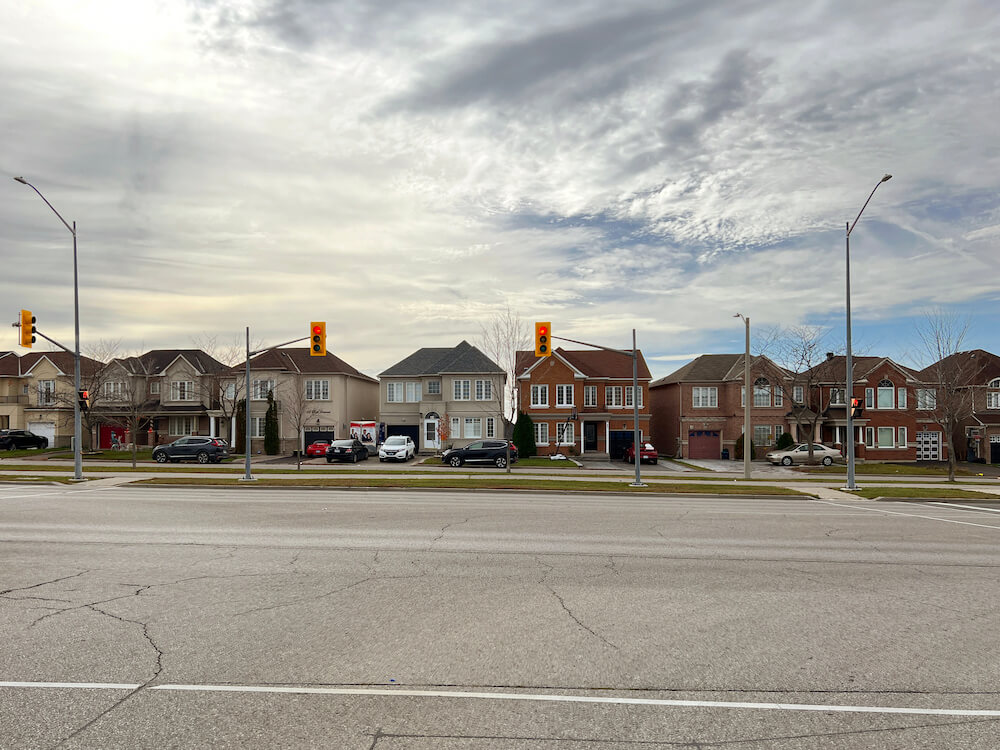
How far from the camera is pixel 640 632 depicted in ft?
26.0

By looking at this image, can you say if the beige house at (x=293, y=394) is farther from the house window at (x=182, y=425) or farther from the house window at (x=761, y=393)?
the house window at (x=761, y=393)

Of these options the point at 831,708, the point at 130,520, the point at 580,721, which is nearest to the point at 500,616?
the point at 580,721

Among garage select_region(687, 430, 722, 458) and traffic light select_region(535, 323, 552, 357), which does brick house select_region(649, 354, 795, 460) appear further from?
traffic light select_region(535, 323, 552, 357)

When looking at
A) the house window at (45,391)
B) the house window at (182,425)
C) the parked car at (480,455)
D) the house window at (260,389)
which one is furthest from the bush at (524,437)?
the house window at (45,391)

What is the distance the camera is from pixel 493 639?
760 cm

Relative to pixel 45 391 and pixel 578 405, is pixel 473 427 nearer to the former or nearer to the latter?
pixel 578 405

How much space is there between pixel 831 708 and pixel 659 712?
1510 mm

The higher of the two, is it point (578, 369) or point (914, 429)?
point (578, 369)

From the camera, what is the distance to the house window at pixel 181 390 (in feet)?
180

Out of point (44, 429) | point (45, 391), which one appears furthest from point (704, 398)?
point (45, 391)

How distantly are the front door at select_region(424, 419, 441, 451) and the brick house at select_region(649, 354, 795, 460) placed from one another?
19530 millimetres

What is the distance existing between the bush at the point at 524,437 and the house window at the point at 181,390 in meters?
26.4

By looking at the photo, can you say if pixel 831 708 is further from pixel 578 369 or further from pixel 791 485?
pixel 578 369

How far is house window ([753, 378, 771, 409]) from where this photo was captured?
5347 centimetres
